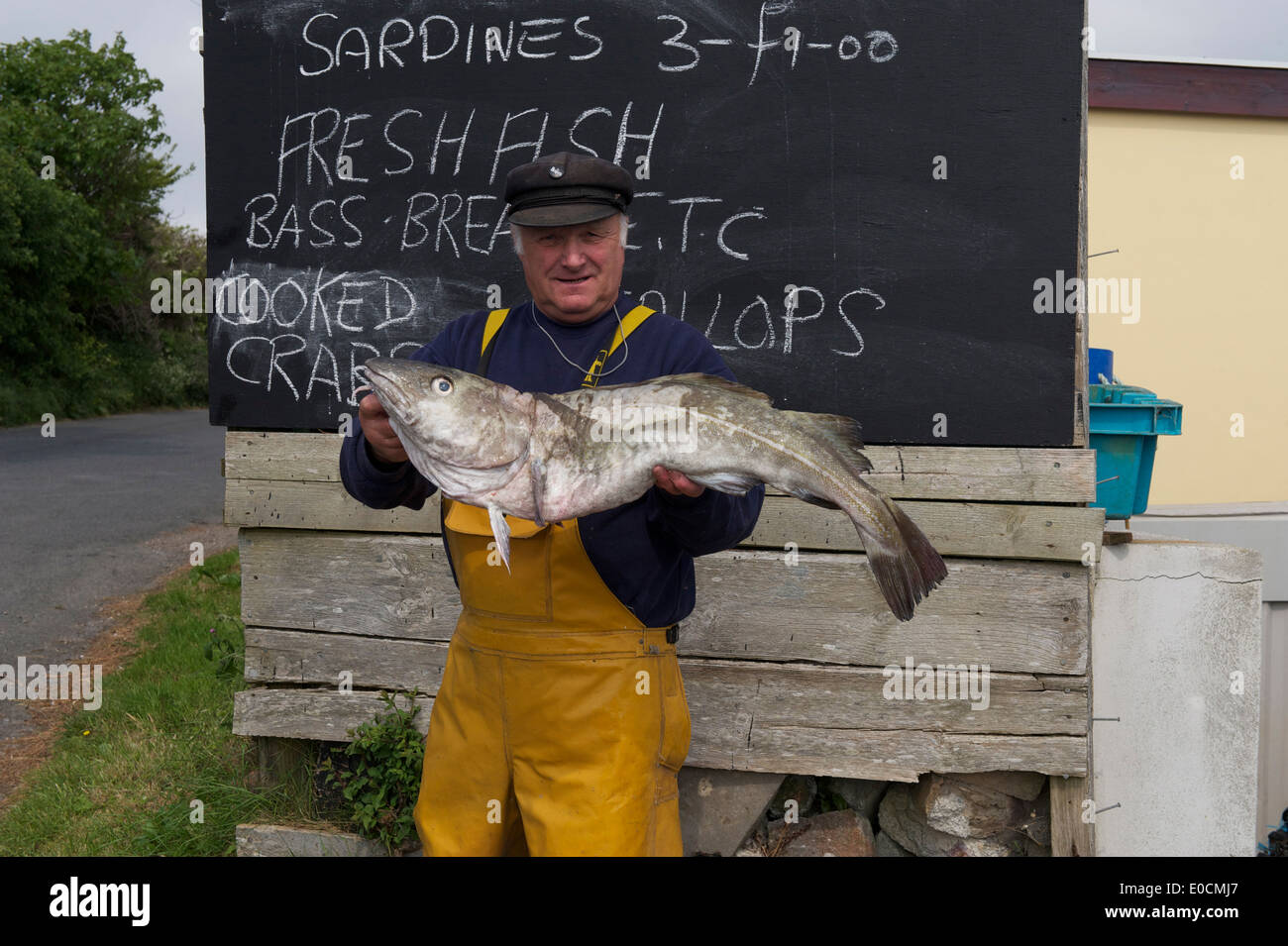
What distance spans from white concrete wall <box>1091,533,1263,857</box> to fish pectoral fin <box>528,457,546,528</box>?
2.60 metres

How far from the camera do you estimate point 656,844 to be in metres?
3.07

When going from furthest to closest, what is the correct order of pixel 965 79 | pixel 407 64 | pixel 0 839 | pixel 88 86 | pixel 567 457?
pixel 88 86 < pixel 0 839 < pixel 407 64 < pixel 965 79 < pixel 567 457

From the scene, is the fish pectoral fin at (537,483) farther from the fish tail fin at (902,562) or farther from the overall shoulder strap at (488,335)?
the fish tail fin at (902,562)

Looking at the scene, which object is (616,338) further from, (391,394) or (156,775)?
(156,775)

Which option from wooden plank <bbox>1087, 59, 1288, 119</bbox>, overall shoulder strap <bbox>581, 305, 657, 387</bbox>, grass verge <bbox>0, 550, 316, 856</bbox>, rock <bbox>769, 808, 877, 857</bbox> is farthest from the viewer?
wooden plank <bbox>1087, 59, 1288, 119</bbox>

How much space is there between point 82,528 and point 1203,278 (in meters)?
11.7

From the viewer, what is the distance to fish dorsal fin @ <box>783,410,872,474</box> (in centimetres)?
267

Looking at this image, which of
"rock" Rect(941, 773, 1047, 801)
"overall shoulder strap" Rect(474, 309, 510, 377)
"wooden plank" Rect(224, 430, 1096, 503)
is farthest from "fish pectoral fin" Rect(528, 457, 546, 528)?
"rock" Rect(941, 773, 1047, 801)

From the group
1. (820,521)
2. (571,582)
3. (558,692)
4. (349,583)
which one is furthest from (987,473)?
(349,583)

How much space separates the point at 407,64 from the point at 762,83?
1.48 meters

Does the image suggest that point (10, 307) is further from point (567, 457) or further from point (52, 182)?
point (567, 457)

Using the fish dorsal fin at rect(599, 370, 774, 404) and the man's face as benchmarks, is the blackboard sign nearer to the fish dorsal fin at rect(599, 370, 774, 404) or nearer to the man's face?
the man's face

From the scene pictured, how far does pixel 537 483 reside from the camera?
2.60 metres
